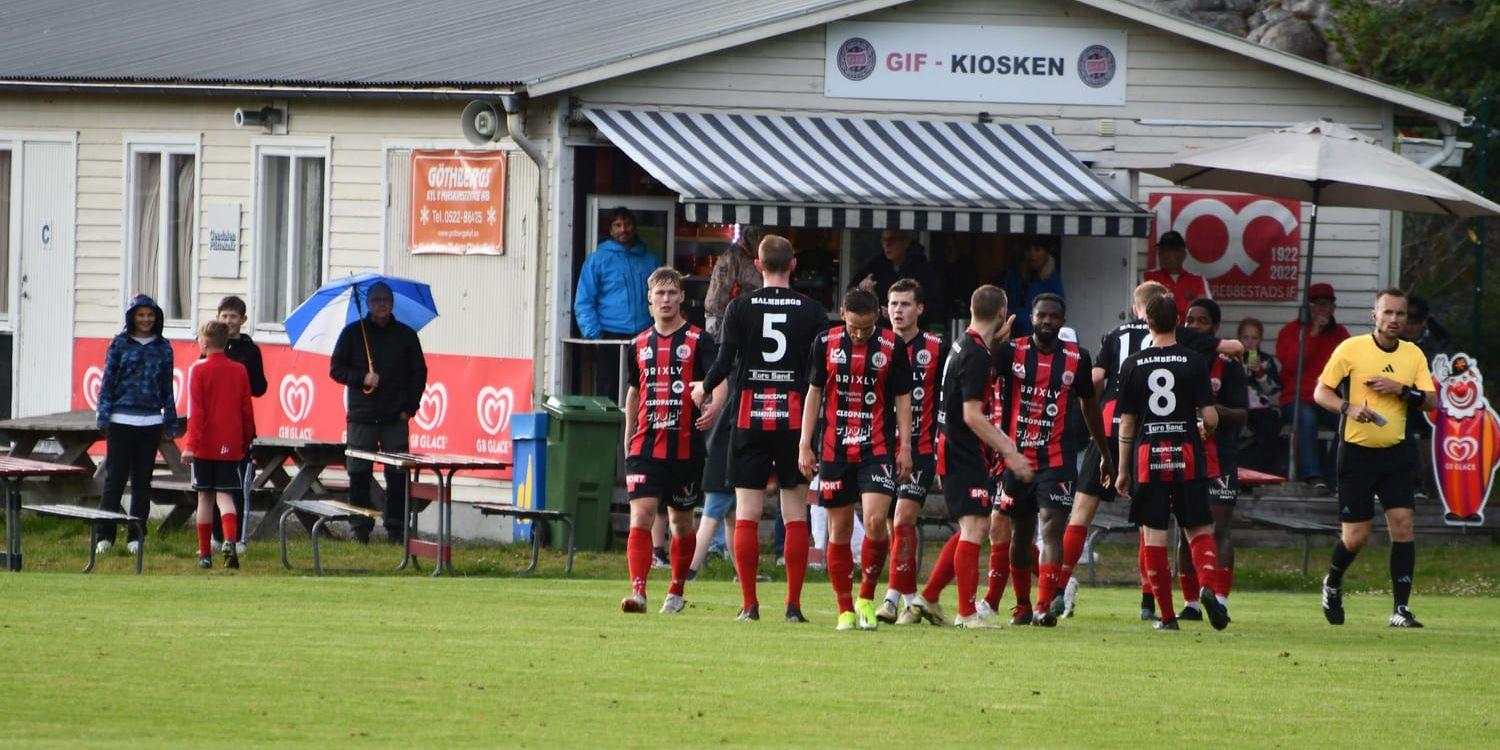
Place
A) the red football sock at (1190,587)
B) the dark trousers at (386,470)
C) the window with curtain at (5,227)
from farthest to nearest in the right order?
the window with curtain at (5,227)
the dark trousers at (386,470)
the red football sock at (1190,587)

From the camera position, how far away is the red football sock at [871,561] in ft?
39.1

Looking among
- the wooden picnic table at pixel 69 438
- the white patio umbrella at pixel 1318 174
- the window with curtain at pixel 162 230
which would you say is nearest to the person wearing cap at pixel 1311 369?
the white patio umbrella at pixel 1318 174

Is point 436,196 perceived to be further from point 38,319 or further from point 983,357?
point 983,357

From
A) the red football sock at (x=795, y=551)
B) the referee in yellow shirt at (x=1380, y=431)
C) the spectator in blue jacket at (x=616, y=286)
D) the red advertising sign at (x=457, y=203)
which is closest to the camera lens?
the red football sock at (x=795, y=551)

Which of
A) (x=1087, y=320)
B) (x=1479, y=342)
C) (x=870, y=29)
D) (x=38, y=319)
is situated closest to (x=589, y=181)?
(x=870, y=29)

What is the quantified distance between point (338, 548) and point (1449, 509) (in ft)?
29.6

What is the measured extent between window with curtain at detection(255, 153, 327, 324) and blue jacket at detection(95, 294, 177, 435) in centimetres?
445

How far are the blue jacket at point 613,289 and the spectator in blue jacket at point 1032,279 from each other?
3.14m

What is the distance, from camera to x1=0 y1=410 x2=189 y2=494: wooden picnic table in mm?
18781

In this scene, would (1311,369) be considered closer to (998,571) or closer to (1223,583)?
(1223,583)

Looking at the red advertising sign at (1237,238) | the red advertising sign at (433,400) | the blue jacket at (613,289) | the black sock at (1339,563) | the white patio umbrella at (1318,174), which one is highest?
the white patio umbrella at (1318,174)

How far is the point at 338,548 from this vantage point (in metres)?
18.0

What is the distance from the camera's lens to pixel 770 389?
39.2 ft

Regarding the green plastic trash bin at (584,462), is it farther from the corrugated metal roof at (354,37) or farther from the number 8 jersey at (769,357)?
the number 8 jersey at (769,357)
